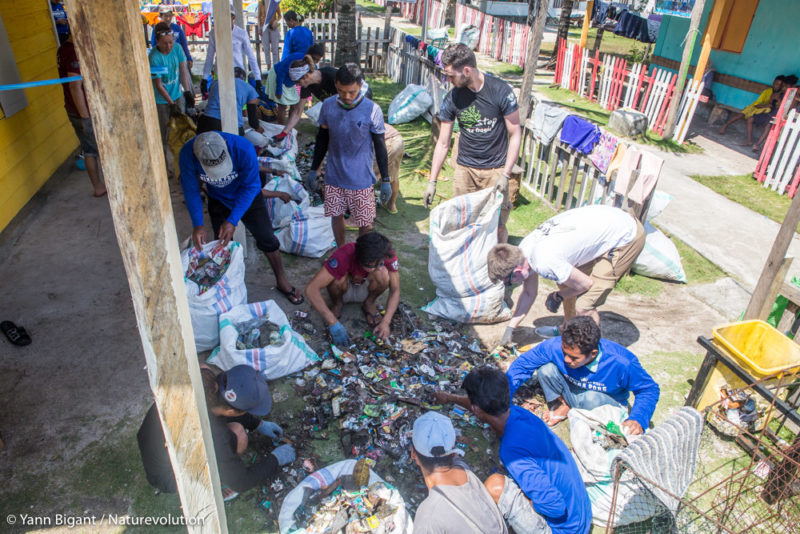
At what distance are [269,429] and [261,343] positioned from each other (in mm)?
831

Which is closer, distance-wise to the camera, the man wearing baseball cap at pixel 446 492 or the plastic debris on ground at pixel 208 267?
the man wearing baseball cap at pixel 446 492

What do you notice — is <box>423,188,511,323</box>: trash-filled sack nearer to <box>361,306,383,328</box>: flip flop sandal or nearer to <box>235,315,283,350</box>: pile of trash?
<box>361,306,383,328</box>: flip flop sandal

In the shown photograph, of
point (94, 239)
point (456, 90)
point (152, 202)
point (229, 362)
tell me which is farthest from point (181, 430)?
point (94, 239)

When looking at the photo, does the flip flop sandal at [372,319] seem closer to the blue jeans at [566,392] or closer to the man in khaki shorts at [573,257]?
the man in khaki shorts at [573,257]

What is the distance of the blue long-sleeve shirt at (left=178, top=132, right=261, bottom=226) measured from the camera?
4.02 m

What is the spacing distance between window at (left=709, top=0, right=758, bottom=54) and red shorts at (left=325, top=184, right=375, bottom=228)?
373 inches

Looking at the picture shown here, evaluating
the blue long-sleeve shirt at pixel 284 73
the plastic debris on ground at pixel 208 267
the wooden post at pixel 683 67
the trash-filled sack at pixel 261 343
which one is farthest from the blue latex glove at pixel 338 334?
the wooden post at pixel 683 67

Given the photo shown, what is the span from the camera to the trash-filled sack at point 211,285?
3932 millimetres

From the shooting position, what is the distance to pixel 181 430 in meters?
1.78

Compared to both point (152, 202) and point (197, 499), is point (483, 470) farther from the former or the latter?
point (152, 202)

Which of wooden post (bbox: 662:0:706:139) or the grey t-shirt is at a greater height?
wooden post (bbox: 662:0:706:139)

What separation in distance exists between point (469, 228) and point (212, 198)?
2.22 m

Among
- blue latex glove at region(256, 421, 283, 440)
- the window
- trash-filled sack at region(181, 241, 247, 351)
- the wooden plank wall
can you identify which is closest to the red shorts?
trash-filled sack at region(181, 241, 247, 351)

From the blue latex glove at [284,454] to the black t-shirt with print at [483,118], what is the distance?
327cm
